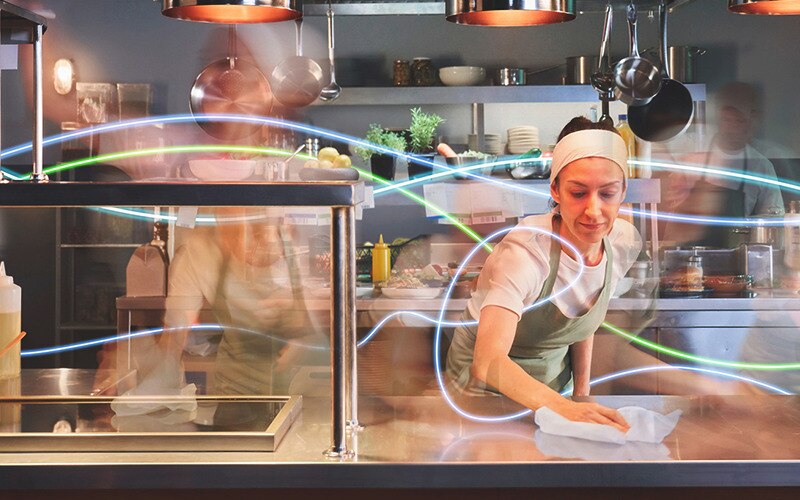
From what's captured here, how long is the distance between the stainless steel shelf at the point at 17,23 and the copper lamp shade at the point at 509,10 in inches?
39.0

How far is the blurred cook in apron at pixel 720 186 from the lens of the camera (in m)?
5.97

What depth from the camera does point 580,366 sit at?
10.8 ft

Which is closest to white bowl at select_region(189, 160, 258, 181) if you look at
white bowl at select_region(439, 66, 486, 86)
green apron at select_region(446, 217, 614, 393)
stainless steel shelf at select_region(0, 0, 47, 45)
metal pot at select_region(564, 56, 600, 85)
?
stainless steel shelf at select_region(0, 0, 47, 45)

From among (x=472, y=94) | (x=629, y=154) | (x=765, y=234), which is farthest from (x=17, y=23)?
(x=765, y=234)

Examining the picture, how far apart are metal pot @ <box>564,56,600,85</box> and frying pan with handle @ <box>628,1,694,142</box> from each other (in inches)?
39.4

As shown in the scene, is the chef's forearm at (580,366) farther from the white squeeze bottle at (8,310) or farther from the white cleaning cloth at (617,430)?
the white squeeze bottle at (8,310)

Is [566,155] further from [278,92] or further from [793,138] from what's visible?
[793,138]

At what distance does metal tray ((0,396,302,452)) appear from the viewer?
1.75 metres

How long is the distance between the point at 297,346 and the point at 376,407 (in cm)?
255

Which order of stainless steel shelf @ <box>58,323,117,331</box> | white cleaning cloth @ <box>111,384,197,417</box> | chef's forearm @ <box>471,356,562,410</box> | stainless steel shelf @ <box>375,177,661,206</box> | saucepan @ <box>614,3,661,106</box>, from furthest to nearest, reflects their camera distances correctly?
stainless steel shelf @ <box>58,323,117,331</box> → stainless steel shelf @ <box>375,177,661,206</box> → saucepan @ <box>614,3,661,106</box> → chef's forearm @ <box>471,356,562,410</box> → white cleaning cloth @ <box>111,384,197,417</box>

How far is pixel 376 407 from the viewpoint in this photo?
7.00 ft

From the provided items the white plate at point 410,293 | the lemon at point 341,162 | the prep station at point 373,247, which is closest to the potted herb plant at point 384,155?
the prep station at point 373,247

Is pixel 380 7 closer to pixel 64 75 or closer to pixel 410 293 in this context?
pixel 410 293

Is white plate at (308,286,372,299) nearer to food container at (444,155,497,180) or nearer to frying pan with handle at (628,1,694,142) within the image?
food container at (444,155,497,180)
